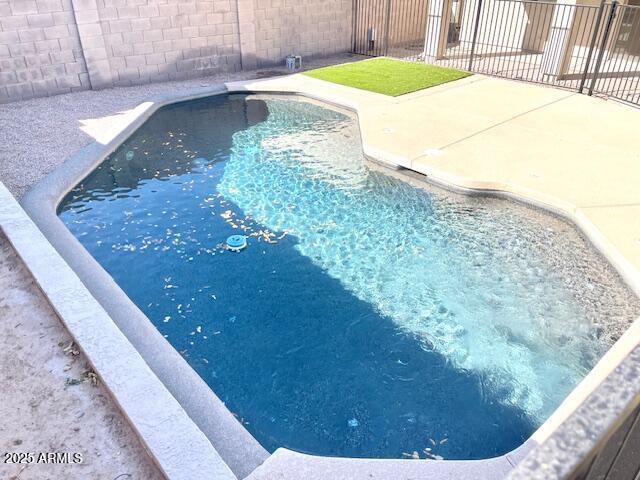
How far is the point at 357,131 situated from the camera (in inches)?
292

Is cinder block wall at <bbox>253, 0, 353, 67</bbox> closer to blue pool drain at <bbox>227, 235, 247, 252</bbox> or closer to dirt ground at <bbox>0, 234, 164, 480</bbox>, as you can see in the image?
blue pool drain at <bbox>227, 235, 247, 252</bbox>

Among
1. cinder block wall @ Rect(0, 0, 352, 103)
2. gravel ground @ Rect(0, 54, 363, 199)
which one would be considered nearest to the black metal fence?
cinder block wall @ Rect(0, 0, 352, 103)

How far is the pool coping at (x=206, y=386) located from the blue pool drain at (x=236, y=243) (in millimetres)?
1155

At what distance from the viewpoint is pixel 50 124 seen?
23.7ft

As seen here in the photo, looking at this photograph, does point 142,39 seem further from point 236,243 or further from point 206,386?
point 206,386

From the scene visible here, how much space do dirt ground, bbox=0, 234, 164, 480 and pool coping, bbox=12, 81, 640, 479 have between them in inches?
7.3

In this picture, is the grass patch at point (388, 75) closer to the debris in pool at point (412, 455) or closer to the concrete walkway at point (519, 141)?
the concrete walkway at point (519, 141)

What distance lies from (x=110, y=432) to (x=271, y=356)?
1.26 meters

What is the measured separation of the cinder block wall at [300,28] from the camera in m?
10.5

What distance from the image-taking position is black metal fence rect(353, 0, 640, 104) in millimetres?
9281

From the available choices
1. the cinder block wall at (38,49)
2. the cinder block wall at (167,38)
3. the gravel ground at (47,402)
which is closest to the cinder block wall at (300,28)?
the cinder block wall at (167,38)

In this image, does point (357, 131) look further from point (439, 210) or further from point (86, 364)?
point (86, 364)

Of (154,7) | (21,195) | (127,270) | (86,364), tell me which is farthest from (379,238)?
(154,7)

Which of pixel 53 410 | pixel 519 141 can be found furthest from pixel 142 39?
pixel 53 410
